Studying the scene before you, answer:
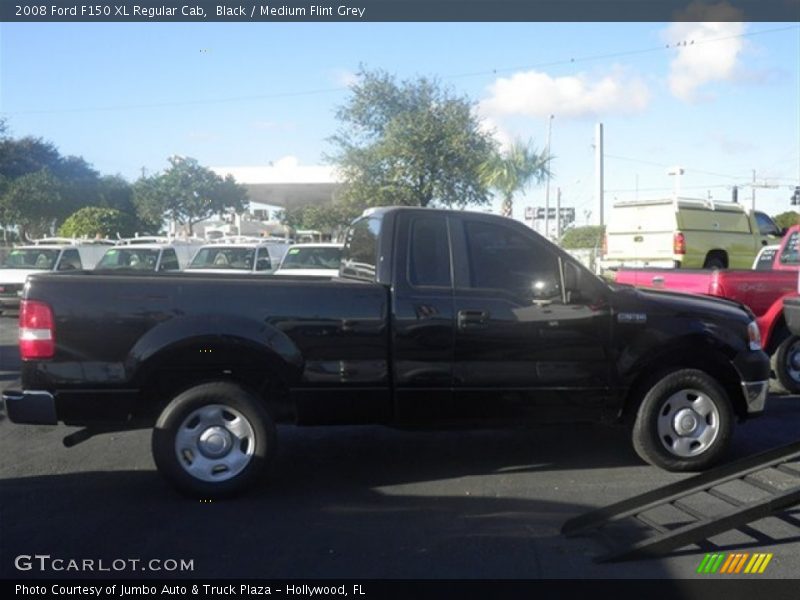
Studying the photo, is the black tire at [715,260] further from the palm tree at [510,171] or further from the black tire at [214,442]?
the black tire at [214,442]

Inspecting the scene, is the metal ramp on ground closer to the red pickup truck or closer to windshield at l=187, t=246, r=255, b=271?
the red pickup truck

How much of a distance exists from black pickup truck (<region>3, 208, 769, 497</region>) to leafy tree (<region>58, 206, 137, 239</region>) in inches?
1140

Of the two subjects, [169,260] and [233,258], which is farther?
[169,260]

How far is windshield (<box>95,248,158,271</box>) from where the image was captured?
18.9m

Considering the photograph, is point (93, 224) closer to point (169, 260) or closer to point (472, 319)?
point (169, 260)

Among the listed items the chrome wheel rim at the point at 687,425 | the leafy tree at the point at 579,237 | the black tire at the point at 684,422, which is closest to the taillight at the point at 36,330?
the black tire at the point at 684,422

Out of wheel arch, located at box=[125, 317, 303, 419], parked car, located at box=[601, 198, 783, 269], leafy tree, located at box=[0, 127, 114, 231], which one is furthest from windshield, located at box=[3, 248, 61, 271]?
wheel arch, located at box=[125, 317, 303, 419]

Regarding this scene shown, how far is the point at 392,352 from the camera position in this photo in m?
5.74

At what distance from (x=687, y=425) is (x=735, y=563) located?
1.76 m

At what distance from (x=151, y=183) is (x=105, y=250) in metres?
16.0

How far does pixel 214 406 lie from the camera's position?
555 centimetres

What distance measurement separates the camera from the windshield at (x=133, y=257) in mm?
18891

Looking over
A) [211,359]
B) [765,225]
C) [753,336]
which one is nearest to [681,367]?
[753,336]

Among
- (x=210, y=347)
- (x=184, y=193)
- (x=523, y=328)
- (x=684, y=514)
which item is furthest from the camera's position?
(x=184, y=193)
